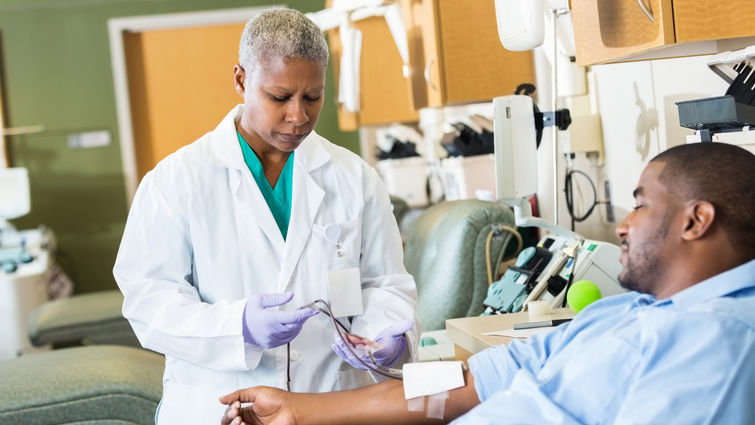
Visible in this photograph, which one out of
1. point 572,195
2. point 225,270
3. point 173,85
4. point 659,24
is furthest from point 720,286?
point 173,85

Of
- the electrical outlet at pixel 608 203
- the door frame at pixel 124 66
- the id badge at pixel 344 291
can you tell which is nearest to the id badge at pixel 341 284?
the id badge at pixel 344 291

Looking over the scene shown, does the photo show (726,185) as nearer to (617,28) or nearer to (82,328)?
(617,28)

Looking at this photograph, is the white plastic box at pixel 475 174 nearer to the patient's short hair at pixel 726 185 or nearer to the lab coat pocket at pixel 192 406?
the lab coat pocket at pixel 192 406

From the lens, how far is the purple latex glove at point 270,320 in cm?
154

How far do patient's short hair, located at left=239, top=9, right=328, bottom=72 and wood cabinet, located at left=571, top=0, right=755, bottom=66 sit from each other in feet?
1.79

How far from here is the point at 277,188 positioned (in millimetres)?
1805

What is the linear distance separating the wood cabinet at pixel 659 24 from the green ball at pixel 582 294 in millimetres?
463

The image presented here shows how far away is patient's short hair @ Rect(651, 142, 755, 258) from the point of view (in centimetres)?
114

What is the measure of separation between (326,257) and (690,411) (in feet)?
2.80

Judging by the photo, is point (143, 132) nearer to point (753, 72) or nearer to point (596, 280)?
point (596, 280)

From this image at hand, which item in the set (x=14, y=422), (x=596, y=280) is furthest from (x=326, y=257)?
(x=14, y=422)

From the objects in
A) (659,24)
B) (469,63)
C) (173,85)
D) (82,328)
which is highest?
(173,85)

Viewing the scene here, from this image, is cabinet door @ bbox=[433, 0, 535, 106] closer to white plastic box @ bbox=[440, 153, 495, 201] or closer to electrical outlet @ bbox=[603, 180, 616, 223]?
white plastic box @ bbox=[440, 153, 495, 201]

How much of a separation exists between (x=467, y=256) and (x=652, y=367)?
5.17ft
